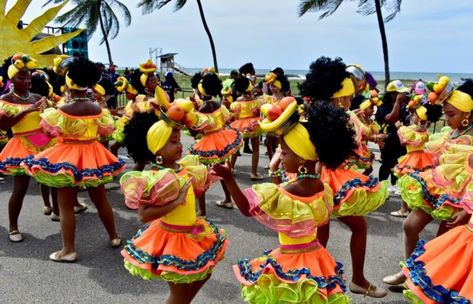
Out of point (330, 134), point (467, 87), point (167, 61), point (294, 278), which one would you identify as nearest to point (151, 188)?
point (294, 278)

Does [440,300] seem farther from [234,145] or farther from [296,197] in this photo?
[234,145]

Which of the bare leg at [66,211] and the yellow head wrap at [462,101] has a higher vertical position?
the yellow head wrap at [462,101]

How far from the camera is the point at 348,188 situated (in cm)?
339

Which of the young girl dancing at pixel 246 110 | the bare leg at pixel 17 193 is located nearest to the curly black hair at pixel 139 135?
the bare leg at pixel 17 193

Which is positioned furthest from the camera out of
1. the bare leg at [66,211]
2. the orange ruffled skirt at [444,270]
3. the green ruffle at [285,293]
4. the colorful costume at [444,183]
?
the bare leg at [66,211]

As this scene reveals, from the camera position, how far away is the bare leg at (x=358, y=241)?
11.8ft

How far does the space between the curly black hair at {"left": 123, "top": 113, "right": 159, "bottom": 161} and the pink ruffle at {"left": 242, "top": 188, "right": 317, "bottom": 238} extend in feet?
2.73

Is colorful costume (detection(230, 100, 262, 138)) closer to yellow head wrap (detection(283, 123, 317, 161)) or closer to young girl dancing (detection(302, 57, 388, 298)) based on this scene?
young girl dancing (detection(302, 57, 388, 298))

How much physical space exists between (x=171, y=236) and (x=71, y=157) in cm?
192

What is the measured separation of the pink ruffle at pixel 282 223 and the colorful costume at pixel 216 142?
3281 millimetres

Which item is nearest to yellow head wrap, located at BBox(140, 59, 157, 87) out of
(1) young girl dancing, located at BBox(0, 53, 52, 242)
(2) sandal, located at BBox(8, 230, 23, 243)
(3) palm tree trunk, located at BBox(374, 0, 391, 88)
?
(1) young girl dancing, located at BBox(0, 53, 52, 242)

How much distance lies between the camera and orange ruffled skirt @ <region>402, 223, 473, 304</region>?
2.26 meters

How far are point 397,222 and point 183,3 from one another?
17.9 m

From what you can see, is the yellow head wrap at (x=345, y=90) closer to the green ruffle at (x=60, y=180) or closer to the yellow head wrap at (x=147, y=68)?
the green ruffle at (x=60, y=180)
